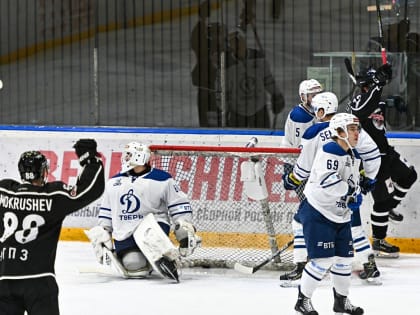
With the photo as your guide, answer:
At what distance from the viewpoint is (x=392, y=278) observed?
8.38m

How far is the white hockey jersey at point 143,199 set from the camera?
831cm

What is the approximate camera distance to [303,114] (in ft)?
27.0

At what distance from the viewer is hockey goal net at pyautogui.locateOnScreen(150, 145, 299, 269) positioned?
8711 mm

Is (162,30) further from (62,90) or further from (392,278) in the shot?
(392,278)

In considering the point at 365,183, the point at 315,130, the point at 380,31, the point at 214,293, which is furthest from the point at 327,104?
the point at 380,31

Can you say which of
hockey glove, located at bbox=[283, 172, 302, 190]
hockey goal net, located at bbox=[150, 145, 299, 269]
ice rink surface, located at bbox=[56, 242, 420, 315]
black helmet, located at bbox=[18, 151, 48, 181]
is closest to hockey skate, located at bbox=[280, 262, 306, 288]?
ice rink surface, located at bbox=[56, 242, 420, 315]

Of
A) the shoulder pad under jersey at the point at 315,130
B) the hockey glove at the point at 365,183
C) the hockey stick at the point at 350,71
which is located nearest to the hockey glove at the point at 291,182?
the shoulder pad under jersey at the point at 315,130

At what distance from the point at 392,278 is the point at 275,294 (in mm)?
946

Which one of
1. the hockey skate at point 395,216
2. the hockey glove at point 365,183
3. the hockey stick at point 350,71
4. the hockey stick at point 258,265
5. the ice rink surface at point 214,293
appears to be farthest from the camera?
the hockey stick at point 350,71

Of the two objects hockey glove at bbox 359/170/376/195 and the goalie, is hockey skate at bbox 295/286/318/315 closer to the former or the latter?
hockey glove at bbox 359/170/376/195

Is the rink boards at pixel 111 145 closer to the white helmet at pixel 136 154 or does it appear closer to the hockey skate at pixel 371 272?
the hockey skate at pixel 371 272

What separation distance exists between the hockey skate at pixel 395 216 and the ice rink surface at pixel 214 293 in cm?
34

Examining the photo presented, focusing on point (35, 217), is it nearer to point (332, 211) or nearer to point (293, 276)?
point (332, 211)

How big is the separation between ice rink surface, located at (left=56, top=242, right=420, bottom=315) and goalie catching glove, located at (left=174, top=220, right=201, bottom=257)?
216 millimetres
